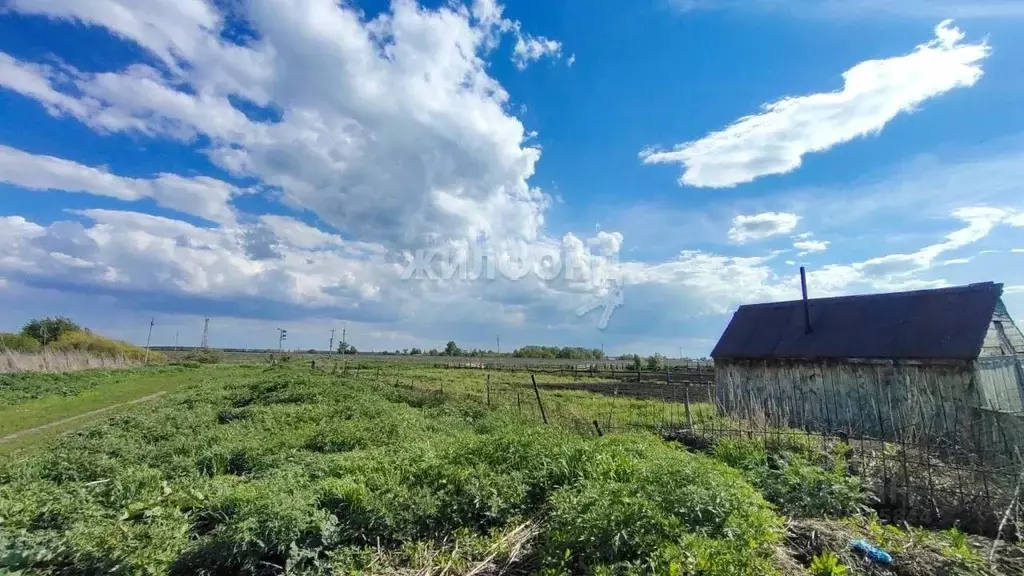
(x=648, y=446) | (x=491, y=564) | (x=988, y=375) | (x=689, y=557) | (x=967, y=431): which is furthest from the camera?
(x=988, y=375)

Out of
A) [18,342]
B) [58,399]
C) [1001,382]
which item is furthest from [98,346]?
[1001,382]

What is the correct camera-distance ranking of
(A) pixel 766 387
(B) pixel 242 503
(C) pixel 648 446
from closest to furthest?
(B) pixel 242 503 < (C) pixel 648 446 < (A) pixel 766 387

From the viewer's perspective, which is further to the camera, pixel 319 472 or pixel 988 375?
pixel 988 375

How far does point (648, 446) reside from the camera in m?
6.95

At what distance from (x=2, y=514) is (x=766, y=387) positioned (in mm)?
17646

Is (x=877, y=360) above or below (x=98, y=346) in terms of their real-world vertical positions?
below

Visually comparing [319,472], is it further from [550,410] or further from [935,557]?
[550,410]

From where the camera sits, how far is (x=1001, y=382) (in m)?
12.6

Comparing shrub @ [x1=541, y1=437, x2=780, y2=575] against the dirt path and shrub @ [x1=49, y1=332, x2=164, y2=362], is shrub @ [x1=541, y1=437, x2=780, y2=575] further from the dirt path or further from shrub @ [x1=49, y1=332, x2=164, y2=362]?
shrub @ [x1=49, y1=332, x2=164, y2=362]

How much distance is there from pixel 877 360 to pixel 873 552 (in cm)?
1208

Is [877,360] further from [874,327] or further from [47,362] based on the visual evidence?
[47,362]

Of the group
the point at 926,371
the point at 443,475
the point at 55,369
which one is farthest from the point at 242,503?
the point at 55,369

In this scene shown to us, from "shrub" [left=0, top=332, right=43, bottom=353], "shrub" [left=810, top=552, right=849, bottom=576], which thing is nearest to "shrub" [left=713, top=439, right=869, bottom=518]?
"shrub" [left=810, top=552, right=849, bottom=576]

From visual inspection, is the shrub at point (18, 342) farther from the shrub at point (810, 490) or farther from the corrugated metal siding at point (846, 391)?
the shrub at point (810, 490)
